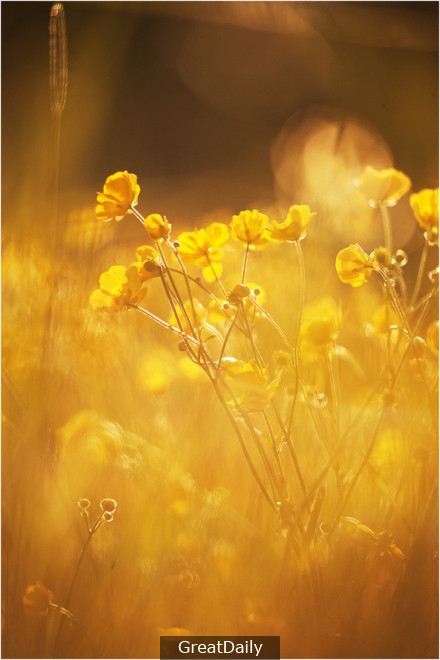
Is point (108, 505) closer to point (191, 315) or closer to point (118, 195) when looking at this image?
point (191, 315)

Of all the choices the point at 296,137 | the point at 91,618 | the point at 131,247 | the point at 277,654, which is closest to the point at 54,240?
the point at 131,247

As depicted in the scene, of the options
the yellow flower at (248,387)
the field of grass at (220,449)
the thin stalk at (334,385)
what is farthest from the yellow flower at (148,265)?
the thin stalk at (334,385)

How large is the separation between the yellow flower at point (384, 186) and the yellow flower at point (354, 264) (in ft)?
0.26

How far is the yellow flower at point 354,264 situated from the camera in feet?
1.79

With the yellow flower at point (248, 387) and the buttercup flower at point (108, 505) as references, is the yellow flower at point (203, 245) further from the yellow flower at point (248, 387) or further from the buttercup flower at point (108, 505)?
the buttercup flower at point (108, 505)

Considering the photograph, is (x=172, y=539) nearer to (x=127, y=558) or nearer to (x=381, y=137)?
(x=127, y=558)

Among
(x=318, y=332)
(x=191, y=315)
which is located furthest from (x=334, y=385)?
(x=191, y=315)

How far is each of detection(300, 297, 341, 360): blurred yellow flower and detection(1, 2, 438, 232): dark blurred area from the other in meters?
0.17

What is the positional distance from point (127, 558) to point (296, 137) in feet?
1.92

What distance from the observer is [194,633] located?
0.59m

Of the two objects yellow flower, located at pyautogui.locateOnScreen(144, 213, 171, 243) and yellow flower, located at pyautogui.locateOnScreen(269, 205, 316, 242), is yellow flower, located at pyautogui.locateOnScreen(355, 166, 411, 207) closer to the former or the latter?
yellow flower, located at pyautogui.locateOnScreen(269, 205, 316, 242)

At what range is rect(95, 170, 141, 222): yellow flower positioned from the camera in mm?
525

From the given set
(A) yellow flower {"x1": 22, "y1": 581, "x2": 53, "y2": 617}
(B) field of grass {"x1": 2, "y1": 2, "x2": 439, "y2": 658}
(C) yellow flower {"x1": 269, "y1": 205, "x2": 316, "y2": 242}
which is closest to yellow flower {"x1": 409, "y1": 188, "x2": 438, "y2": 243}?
(B) field of grass {"x1": 2, "y1": 2, "x2": 439, "y2": 658}

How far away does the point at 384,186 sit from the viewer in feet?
1.89
